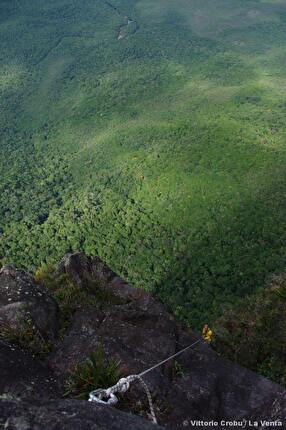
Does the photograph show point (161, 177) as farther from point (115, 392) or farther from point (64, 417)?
point (64, 417)

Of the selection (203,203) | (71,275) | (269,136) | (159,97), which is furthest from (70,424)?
(159,97)

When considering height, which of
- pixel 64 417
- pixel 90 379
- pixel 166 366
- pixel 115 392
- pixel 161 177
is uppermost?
pixel 64 417

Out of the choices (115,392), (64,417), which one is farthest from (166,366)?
(64,417)

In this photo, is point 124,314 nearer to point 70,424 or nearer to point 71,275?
point 71,275

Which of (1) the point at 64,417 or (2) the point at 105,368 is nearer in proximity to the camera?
(1) the point at 64,417

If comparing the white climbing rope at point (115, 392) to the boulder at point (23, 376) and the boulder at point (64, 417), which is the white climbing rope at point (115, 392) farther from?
the boulder at point (64, 417)

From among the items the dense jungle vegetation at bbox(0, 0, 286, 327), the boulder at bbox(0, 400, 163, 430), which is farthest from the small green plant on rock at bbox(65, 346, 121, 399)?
the dense jungle vegetation at bbox(0, 0, 286, 327)

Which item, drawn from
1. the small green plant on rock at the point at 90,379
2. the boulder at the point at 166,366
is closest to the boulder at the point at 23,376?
the small green plant on rock at the point at 90,379
